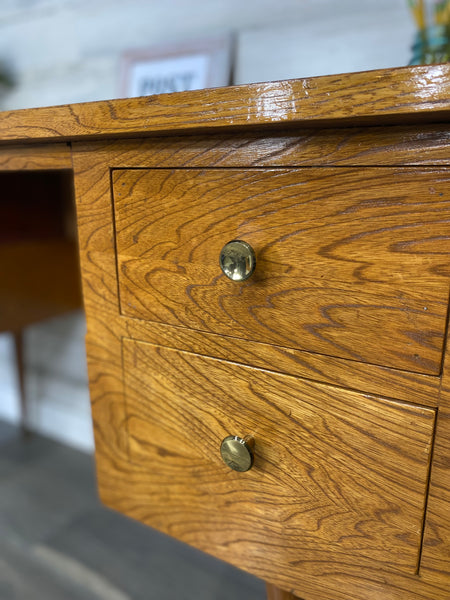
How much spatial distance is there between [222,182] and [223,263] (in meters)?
0.06

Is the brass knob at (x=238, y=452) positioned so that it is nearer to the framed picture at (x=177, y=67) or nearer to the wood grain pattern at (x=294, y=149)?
the wood grain pattern at (x=294, y=149)

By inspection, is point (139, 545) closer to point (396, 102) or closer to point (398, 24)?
point (396, 102)

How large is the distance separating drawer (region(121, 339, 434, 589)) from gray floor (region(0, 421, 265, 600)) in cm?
46

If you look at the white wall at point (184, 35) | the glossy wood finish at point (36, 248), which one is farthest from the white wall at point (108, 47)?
the glossy wood finish at point (36, 248)

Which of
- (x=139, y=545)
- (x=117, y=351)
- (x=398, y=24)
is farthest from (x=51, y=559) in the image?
(x=398, y=24)

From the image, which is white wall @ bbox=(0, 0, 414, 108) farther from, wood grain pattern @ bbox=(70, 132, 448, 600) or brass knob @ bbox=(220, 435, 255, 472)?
brass knob @ bbox=(220, 435, 255, 472)

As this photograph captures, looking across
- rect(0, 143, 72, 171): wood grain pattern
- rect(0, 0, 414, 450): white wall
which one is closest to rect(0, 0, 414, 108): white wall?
rect(0, 0, 414, 450): white wall

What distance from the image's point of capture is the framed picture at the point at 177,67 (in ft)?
2.66

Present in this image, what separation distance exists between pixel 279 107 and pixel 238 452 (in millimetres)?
270

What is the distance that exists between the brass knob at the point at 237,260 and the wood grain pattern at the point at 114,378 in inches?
2.7

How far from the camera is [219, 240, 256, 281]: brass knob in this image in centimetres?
34

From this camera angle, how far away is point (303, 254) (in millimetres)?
332

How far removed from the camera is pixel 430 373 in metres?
0.30

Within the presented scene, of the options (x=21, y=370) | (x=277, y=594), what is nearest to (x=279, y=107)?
(x=277, y=594)
